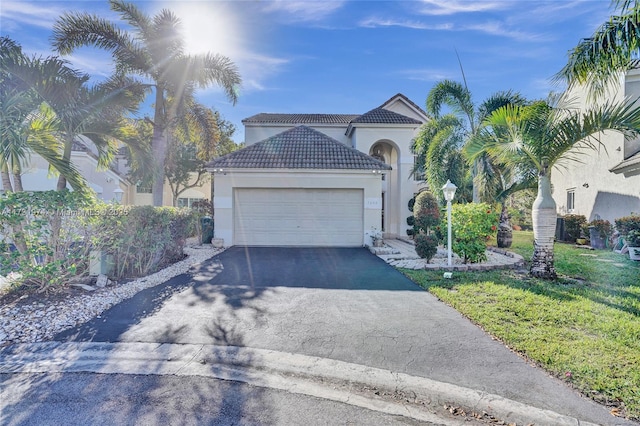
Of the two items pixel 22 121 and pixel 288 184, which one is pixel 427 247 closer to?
pixel 288 184

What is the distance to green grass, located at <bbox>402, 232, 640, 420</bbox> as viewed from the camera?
3.50 meters

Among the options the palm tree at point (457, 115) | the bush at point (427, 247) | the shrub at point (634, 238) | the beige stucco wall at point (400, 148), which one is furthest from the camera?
the beige stucco wall at point (400, 148)

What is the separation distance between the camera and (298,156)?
1514 centimetres

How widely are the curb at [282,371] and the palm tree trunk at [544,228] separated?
607 centimetres

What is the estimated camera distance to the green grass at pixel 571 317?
350cm

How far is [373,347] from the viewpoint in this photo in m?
4.31

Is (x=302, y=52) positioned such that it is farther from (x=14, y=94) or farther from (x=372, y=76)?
(x=14, y=94)

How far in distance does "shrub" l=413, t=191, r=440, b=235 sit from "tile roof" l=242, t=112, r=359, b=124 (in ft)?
38.5

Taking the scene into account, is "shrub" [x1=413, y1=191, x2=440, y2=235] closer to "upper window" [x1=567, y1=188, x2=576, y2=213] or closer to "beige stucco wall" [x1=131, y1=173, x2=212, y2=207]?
"upper window" [x1=567, y1=188, x2=576, y2=213]

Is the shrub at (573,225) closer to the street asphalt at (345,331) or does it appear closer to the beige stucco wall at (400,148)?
the beige stucco wall at (400,148)

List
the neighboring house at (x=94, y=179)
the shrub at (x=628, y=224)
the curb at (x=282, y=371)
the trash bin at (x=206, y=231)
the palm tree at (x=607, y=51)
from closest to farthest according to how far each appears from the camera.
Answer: the curb at (x=282, y=371)
the palm tree at (x=607, y=51)
the shrub at (x=628, y=224)
the trash bin at (x=206, y=231)
the neighboring house at (x=94, y=179)

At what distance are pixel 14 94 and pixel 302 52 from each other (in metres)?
9.54

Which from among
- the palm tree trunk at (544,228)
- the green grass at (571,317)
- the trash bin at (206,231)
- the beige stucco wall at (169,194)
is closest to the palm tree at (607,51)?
the palm tree trunk at (544,228)

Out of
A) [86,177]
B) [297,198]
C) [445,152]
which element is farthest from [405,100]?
[86,177]
